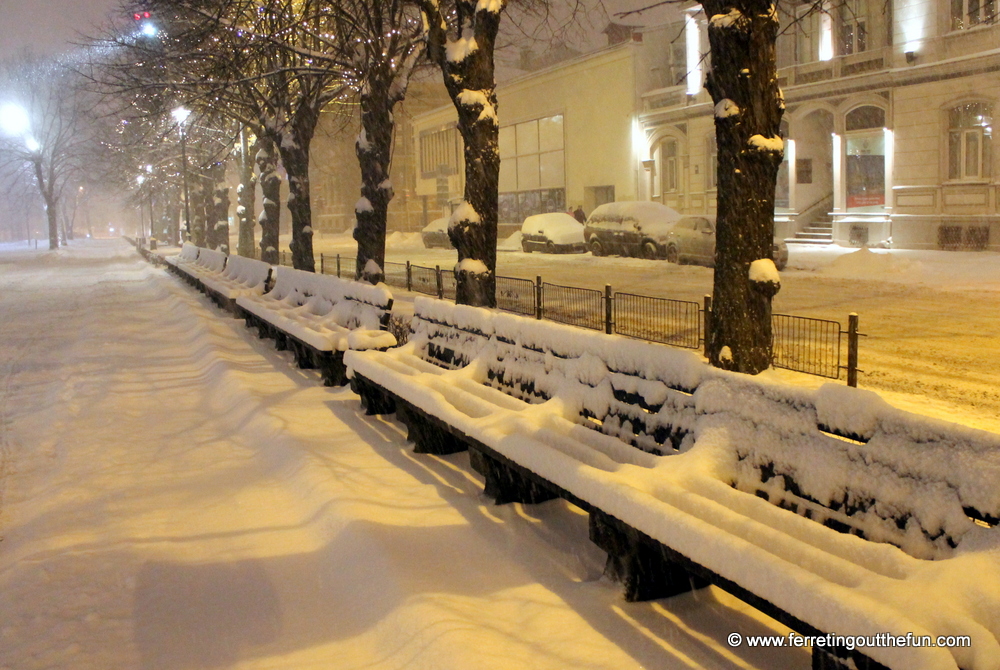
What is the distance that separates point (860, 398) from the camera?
364cm

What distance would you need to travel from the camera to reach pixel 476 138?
1048 cm

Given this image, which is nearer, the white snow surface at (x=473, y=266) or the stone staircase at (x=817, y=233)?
the white snow surface at (x=473, y=266)

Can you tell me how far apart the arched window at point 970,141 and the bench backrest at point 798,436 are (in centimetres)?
2639

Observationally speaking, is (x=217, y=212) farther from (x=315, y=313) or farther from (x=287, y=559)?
(x=287, y=559)

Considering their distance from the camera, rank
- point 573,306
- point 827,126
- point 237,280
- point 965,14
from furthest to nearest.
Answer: point 827,126 < point 965,14 < point 237,280 < point 573,306

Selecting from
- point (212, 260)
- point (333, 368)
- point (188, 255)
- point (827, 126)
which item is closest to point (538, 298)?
point (333, 368)

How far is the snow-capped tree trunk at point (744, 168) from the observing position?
6.55 meters

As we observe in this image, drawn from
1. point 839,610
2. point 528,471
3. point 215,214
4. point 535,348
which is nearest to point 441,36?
point 535,348

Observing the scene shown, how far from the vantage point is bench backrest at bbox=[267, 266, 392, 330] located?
31.0ft

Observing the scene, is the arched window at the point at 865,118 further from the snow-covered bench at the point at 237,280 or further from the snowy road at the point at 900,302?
the snow-covered bench at the point at 237,280

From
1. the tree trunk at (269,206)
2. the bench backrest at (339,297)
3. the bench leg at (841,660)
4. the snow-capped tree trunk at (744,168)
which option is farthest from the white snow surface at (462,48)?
the tree trunk at (269,206)

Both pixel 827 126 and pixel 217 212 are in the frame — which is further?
pixel 217 212

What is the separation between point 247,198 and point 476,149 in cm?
3172

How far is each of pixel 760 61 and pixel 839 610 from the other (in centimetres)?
484
